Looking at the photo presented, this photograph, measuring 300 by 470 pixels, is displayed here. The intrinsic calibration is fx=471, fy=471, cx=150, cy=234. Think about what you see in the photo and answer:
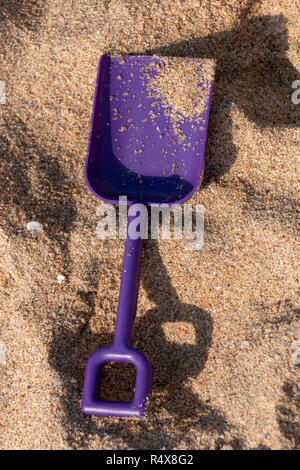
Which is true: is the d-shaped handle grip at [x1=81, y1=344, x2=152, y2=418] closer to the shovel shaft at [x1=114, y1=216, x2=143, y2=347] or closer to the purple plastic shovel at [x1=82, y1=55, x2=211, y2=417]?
the shovel shaft at [x1=114, y1=216, x2=143, y2=347]

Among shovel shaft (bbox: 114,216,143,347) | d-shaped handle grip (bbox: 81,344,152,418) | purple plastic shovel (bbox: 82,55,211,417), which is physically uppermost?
purple plastic shovel (bbox: 82,55,211,417)

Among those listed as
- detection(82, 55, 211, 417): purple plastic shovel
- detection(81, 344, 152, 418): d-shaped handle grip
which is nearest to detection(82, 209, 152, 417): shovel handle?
detection(81, 344, 152, 418): d-shaped handle grip

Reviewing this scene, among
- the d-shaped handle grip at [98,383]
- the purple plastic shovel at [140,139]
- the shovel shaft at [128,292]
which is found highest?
the purple plastic shovel at [140,139]

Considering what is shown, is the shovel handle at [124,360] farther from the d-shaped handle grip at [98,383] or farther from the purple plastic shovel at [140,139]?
the purple plastic shovel at [140,139]

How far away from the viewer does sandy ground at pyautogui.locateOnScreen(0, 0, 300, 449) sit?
1284 millimetres

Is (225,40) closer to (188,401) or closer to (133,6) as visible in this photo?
(133,6)

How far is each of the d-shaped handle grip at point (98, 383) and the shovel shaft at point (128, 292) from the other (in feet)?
0.11

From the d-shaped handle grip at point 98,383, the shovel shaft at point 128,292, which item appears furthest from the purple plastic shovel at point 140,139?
the d-shaped handle grip at point 98,383

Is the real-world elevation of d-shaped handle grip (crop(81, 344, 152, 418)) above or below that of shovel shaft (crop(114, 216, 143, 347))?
below

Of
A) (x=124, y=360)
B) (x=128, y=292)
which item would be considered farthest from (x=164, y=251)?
(x=124, y=360)

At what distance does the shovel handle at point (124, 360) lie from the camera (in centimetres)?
125

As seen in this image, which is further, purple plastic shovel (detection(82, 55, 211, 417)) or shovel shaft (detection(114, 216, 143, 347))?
purple plastic shovel (detection(82, 55, 211, 417))
